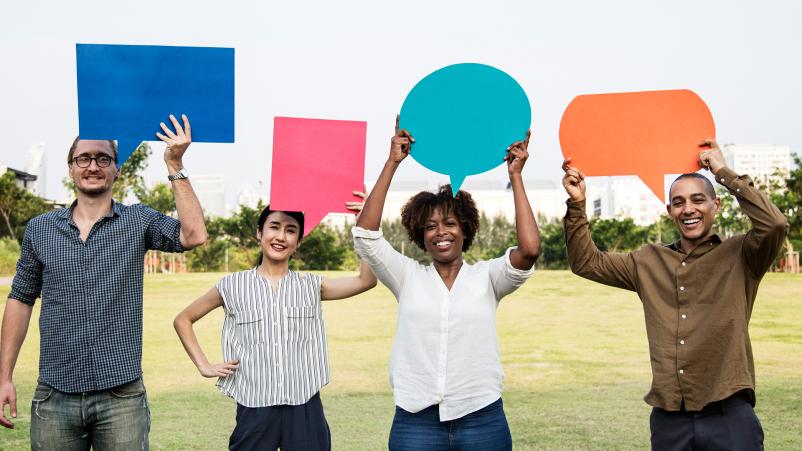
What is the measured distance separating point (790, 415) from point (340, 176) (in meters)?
5.10

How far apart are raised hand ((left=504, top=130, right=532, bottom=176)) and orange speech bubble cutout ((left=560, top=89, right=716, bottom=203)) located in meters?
0.25

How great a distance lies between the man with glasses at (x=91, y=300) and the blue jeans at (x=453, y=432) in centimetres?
98

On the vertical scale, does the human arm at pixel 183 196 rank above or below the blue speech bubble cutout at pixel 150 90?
below

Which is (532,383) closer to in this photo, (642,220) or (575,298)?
(575,298)

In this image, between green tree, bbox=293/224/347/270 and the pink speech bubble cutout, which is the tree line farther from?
the pink speech bubble cutout

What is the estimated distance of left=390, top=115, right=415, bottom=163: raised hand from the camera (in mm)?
2719

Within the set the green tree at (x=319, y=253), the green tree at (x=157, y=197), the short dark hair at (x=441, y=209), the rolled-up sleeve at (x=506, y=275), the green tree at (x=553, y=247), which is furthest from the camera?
the green tree at (x=553, y=247)

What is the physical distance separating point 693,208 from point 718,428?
77 cm

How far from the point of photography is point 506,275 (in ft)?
8.62

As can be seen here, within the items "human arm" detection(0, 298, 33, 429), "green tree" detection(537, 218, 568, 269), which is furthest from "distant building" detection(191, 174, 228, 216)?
"human arm" detection(0, 298, 33, 429)

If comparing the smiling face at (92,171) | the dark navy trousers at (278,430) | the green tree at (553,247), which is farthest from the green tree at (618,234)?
the smiling face at (92,171)

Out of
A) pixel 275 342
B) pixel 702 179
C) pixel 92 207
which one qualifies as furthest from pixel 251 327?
pixel 702 179

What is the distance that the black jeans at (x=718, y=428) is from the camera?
2.56 metres

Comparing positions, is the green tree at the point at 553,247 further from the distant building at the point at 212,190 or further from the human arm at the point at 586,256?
the distant building at the point at 212,190
